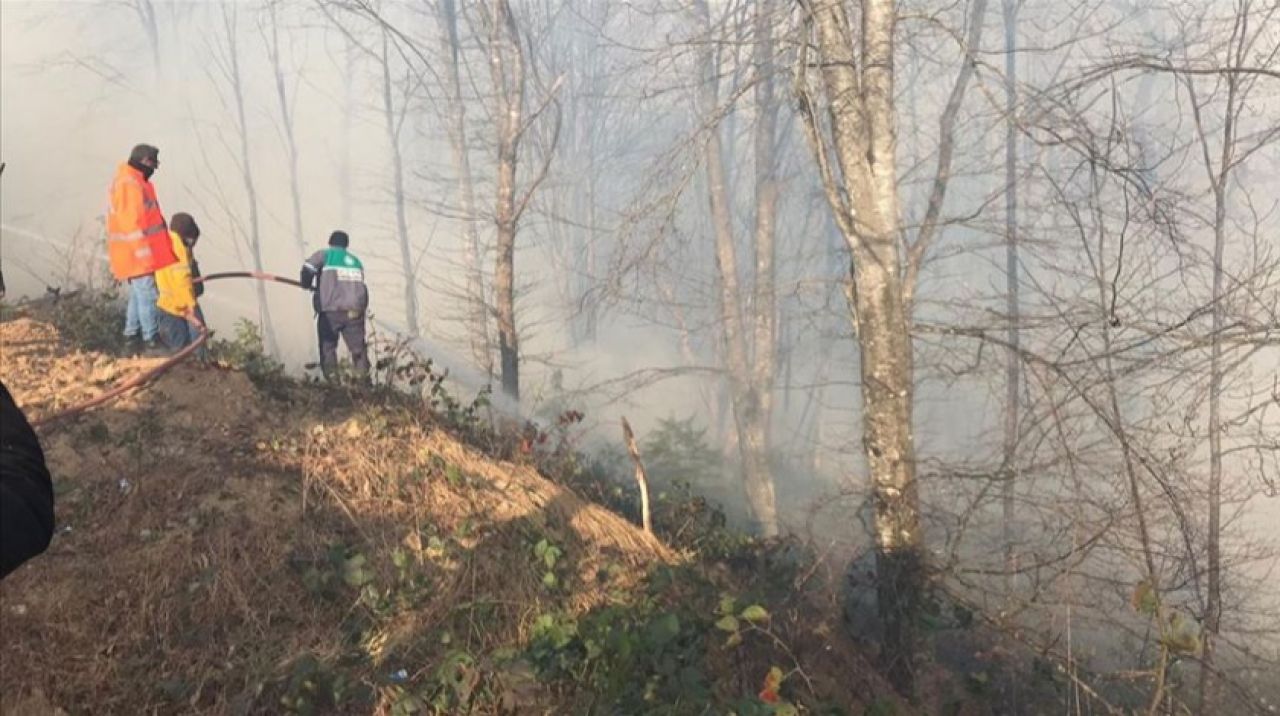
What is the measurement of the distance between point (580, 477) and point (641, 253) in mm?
2586

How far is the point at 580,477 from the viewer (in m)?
8.01

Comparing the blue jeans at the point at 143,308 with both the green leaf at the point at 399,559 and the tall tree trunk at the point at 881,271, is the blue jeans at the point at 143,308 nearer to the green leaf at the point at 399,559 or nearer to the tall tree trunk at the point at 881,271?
the green leaf at the point at 399,559

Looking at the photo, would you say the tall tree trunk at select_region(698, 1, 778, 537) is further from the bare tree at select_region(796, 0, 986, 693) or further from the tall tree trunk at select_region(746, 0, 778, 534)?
the bare tree at select_region(796, 0, 986, 693)

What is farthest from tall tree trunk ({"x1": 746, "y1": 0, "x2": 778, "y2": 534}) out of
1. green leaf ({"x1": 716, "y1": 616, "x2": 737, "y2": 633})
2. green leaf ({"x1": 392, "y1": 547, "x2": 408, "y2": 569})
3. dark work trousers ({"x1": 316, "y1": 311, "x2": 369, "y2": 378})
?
green leaf ({"x1": 392, "y1": 547, "x2": 408, "y2": 569})

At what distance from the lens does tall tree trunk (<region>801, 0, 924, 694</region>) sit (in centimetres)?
552

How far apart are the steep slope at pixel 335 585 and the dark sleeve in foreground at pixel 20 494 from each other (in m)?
2.08

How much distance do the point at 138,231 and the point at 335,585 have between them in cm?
416

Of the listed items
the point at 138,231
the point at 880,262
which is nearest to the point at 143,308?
the point at 138,231

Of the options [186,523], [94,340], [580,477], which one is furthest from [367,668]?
[94,340]

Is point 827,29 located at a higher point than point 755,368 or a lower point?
higher

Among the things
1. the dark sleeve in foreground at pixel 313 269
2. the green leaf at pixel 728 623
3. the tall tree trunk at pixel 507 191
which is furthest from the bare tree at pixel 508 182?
the green leaf at pixel 728 623

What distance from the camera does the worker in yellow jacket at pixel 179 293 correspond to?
24.1 ft

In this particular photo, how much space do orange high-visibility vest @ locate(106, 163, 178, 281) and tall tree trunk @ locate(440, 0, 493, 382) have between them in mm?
4082

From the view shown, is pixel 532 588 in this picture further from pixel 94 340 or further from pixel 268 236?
pixel 268 236
